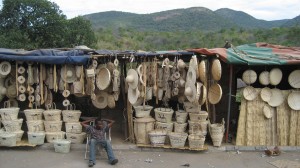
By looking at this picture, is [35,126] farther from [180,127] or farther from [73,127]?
[180,127]

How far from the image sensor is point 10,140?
9250mm

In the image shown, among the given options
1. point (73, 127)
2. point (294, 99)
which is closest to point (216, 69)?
point (294, 99)

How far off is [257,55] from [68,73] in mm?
4763

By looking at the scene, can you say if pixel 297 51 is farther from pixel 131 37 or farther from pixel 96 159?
pixel 131 37

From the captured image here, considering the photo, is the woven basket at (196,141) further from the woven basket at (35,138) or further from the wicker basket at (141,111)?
the woven basket at (35,138)

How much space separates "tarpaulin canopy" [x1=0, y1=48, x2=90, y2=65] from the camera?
31.1 ft

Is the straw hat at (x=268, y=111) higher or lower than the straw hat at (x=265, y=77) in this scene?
lower

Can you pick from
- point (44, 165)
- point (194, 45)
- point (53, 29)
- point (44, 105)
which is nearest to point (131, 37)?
point (194, 45)

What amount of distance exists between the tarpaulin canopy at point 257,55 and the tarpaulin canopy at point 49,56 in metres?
2.79

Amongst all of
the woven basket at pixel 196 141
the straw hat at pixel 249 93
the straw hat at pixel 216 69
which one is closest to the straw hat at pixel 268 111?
Result: the straw hat at pixel 249 93

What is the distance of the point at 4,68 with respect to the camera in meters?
10.0

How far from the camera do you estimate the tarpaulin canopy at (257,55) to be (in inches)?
359

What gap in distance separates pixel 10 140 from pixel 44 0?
18969 millimetres

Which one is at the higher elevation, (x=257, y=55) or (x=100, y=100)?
(x=257, y=55)
